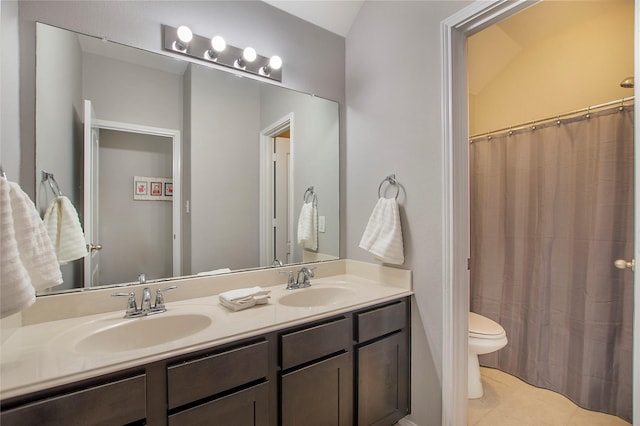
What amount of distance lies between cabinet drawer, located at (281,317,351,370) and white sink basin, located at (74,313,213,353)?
0.34m

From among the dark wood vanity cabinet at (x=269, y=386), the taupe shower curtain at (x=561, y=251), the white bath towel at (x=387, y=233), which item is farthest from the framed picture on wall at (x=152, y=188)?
the taupe shower curtain at (x=561, y=251)

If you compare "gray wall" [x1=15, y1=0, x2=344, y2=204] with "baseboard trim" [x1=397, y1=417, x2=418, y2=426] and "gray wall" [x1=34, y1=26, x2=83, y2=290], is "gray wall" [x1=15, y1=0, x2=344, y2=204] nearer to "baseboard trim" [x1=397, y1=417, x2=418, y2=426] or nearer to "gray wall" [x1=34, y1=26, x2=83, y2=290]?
"gray wall" [x1=34, y1=26, x2=83, y2=290]

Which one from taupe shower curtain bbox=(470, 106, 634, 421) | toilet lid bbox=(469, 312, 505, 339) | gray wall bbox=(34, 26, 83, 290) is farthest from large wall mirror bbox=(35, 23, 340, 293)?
taupe shower curtain bbox=(470, 106, 634, 421)

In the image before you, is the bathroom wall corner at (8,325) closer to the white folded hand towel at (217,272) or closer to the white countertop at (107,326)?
the white countertop at (107,326)

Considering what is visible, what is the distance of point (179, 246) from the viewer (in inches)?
61.3

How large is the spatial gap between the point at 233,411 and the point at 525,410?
1.80 m

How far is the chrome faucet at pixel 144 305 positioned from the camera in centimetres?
124

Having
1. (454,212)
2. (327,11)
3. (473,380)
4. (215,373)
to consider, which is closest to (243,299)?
(215,373)

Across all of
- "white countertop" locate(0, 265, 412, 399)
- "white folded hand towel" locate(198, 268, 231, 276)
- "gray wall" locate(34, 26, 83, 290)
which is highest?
"gray wall" locate(34, 26, 83, 290)

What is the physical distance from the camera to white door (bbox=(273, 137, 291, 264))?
1.90m

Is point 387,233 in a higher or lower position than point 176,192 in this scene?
lower

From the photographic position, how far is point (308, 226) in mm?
2025

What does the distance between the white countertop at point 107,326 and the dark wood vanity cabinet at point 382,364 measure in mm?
103

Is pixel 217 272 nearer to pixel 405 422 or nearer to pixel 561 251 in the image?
pixel 405 422
